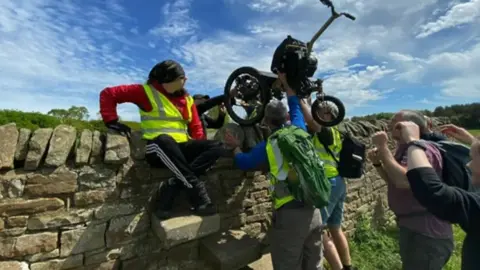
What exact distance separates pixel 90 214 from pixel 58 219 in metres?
0.27

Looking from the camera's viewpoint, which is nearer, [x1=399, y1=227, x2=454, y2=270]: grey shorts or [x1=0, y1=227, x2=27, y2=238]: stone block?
[x1=0, y1=227, x2=27, y2=238]: stone block

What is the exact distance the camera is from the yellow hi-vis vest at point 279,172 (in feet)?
9.88

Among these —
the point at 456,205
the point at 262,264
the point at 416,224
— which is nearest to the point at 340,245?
the point at 262,264

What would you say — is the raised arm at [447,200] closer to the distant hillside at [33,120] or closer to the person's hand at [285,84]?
the person's hand at [285,84]

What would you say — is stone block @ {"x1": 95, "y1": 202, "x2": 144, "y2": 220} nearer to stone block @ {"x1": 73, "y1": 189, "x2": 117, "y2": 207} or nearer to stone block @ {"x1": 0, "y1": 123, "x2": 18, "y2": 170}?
stone block @ {"x1": 73, "y1": 189, "x2": 117, "y2": 207}

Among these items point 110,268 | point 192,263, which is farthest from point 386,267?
point 110,268

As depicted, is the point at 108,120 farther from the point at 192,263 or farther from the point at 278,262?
the point at 278,262

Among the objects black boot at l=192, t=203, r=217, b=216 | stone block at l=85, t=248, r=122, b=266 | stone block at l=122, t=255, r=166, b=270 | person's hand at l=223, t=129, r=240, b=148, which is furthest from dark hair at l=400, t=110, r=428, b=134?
stone block at l=85, t=248, r=122, b=266

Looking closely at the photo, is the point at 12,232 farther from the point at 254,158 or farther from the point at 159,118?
the point at 254,158

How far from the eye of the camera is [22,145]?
2748 millimetres

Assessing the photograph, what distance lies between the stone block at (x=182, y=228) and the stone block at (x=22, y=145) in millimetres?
1343

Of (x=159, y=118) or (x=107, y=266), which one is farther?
(x=159, y=118)

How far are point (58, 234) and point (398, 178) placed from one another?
3197 millimetres

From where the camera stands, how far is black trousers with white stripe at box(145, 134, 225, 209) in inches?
121
